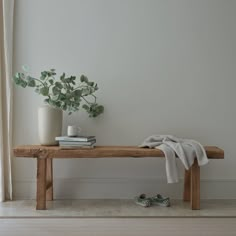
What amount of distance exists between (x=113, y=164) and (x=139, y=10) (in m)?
1.37

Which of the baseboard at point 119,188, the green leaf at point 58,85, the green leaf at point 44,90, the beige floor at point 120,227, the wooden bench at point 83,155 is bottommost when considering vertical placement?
the beige floor at point 120,227

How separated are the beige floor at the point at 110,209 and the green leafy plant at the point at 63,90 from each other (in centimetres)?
75

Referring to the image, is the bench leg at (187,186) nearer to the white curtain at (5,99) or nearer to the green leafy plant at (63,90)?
the green leafy plant at (63,90)

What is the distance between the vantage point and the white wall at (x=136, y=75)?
3027 millimetres

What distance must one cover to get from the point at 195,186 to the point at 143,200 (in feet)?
1.39

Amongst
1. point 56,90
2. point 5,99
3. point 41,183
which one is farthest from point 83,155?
point 5,99

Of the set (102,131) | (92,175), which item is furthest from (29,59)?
(92,175)

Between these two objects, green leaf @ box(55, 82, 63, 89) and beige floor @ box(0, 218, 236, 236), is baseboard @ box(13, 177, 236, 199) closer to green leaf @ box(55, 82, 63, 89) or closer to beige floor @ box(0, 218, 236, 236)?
beige floor @ box(0, 218, 236, 236)

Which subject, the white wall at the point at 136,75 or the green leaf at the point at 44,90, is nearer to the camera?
the green leaf at the point at 44,90

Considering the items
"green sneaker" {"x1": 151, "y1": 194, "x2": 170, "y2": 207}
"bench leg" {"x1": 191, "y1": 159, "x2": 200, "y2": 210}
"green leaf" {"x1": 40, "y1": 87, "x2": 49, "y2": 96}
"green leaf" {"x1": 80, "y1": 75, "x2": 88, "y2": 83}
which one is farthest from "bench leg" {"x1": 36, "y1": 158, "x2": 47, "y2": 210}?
"bench leg" {"x1": 191, "y1": 159, "x2": 200, "y2": 210}

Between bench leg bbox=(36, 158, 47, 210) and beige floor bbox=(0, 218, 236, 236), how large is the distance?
25 cm

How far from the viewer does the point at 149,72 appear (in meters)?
3.06

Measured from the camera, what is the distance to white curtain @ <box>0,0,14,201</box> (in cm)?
280

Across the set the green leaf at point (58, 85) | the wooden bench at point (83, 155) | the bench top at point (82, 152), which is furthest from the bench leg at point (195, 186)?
the green leaf at point (58, 85)
